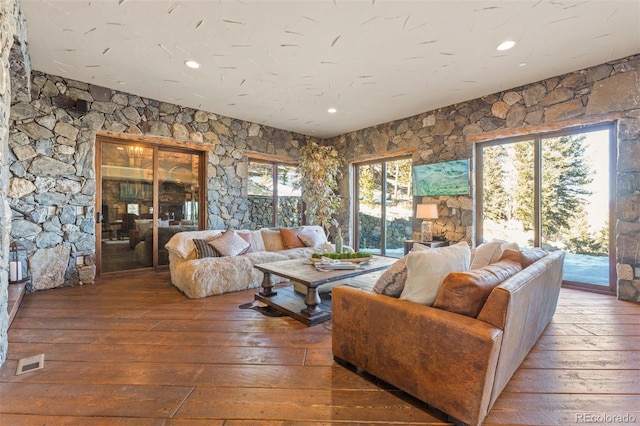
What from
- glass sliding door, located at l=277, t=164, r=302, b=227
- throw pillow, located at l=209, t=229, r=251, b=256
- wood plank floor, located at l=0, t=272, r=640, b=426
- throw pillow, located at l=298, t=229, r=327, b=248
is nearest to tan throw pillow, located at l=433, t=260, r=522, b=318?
wood plank floor, located at l=0, t=272, r=640, b=426

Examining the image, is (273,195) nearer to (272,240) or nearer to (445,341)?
(272,240)

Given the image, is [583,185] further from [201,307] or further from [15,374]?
[15,374]

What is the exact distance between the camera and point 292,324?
263 cm

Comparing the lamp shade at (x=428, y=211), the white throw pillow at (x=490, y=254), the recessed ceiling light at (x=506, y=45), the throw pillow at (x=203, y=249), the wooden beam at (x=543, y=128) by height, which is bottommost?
the throw pillow at (x=203, y=249)

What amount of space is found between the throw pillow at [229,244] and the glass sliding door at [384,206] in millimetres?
2898

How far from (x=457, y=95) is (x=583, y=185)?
78.6 inches

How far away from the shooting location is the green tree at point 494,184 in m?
4.30

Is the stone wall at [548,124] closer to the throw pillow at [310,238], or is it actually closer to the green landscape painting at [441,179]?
the green landscape painting at [441,179]

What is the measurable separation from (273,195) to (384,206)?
2.32m

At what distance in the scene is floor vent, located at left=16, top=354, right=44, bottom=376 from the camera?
72.0 inches

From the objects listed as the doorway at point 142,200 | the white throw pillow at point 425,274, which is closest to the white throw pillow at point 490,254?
the white throw pillow at point 425,274

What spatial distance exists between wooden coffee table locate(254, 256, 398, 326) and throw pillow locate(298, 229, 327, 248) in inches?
57.4

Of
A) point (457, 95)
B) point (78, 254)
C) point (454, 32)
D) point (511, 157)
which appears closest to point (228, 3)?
point (454, 32)

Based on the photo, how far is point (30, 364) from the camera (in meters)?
1.89
